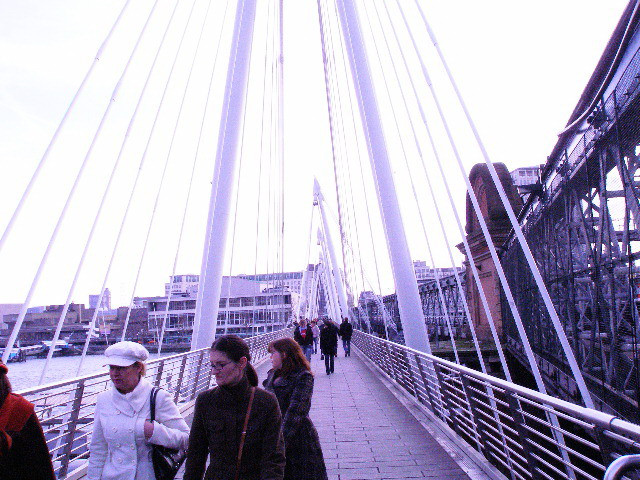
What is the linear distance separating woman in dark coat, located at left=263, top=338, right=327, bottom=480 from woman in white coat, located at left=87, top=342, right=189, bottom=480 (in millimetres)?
714

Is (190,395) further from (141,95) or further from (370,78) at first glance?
(370,78)

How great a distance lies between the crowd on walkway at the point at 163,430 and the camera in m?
2.30

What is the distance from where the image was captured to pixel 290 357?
3.75 m

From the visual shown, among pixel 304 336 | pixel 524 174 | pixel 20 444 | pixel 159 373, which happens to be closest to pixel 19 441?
pixel 20 444

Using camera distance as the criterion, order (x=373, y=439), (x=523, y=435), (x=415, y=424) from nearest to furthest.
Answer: (x=523, y=435)
(x=373, y=439)
(x=415, y=424)

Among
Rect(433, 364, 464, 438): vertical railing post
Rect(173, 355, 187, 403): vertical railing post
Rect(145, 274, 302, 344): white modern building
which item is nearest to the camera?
Rect(433, 364, 464, 438): vertical railing post

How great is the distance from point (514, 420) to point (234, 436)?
A: 8.89 feet

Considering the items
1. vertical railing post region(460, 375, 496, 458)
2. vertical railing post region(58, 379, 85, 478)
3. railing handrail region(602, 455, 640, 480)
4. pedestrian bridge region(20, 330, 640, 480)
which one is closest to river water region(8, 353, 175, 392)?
pedestrian bridge region(20, 330, 640, 480)

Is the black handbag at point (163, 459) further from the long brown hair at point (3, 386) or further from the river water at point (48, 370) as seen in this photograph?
the river water at point (48, 370)

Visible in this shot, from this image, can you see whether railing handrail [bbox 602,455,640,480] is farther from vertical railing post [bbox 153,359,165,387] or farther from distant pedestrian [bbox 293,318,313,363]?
distant pedestrian [bbox 293,318,313,363]

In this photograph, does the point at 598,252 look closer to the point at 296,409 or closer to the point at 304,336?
the point at 296,409

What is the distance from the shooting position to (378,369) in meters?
14.8

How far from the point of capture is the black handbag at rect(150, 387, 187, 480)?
2.74 m

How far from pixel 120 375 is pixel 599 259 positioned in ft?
19.3
